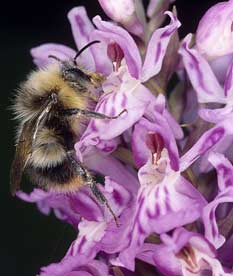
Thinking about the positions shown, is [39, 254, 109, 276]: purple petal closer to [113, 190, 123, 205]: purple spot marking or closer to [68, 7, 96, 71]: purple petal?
[113, 190, 123, 205]: purple spot marking

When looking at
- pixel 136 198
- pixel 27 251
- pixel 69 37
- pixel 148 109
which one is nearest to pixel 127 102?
pixel 148 109

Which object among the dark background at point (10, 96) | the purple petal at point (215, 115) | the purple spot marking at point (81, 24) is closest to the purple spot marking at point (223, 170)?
the purple petal at point (215, 115)

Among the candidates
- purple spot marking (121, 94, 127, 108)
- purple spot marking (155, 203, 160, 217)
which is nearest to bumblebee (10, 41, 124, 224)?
purple spot marking (121, 94, 127, 108)

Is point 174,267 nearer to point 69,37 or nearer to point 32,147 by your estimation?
point 32,147

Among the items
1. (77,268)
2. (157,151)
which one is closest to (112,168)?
(157,151)

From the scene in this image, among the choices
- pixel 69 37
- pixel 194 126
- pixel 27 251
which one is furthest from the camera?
pixel 69 37
